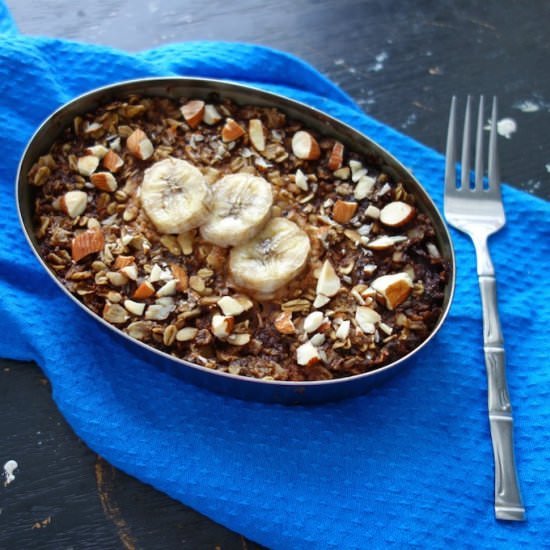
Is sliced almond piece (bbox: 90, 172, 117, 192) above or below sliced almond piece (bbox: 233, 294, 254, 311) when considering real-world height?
above

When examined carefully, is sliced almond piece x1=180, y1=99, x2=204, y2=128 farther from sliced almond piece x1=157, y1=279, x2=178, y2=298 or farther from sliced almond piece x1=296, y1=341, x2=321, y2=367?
sliced almond piece x1=296, y1=341, x2=321, y2=367

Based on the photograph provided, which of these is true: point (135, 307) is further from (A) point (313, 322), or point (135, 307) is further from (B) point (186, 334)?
(A) point (313, 322)

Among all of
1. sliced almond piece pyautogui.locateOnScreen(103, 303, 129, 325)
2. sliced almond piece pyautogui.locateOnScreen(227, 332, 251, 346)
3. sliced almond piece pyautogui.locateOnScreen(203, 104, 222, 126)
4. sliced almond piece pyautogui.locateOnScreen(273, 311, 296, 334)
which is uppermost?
sliced almond piece pyautogui.locateOnScreen(203, 104, 222, 126)

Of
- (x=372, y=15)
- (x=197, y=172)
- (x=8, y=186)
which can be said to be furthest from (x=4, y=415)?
(x=372, y=15)

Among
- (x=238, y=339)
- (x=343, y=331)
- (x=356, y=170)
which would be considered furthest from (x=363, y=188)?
(x=238, y=339)

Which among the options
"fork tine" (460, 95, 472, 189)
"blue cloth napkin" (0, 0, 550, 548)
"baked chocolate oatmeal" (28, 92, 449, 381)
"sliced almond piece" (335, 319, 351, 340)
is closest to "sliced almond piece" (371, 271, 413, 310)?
"baked chocolate oatmeal" (28, 92, 449, 381)

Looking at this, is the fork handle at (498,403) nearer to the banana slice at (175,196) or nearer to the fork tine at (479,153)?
the fork tine at (479,153)

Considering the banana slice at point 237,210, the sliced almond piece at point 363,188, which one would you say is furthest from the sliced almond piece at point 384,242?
the banana slice at point 237,210
